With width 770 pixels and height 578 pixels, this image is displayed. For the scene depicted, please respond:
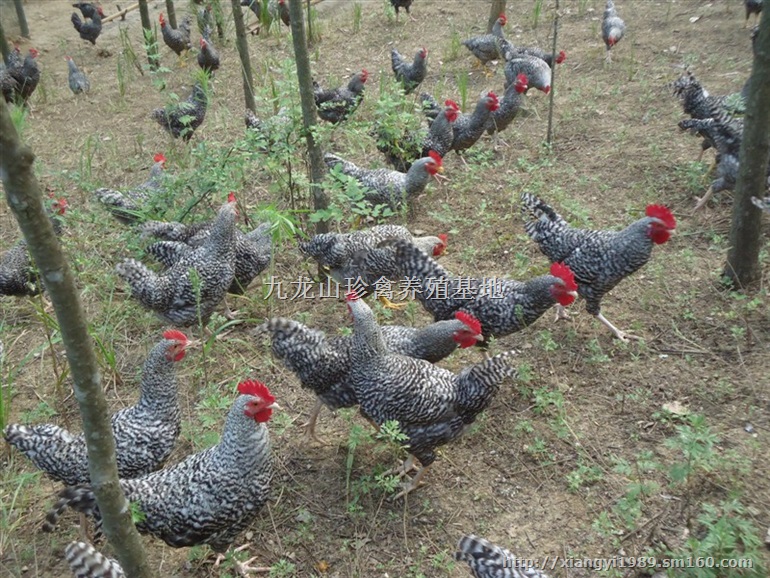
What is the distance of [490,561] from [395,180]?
464 centimetres

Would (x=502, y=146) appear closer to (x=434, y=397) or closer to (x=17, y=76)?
(x=434, y=397)

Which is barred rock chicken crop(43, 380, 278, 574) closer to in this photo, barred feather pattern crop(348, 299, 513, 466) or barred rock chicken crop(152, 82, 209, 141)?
barred feather pattern crop(348, 299, 513, 466)

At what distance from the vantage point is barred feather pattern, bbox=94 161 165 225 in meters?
6.22

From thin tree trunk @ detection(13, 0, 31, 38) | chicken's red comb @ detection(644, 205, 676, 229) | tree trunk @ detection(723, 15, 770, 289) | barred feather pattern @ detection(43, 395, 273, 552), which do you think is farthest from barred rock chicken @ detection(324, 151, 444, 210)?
thin tree trunk @ detection(13, 0, 31, 38)

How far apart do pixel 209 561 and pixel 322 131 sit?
3488mm

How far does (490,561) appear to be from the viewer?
2941 millimetres

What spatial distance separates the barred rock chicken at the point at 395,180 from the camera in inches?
266

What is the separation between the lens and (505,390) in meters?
4.84

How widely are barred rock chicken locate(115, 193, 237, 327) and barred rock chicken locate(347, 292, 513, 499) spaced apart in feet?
5.33

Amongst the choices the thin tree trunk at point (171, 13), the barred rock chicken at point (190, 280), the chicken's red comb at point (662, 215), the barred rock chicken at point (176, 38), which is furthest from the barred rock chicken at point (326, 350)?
the thin tree trunk at point (171, 13)

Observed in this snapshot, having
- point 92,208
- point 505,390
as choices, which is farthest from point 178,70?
point 505,390

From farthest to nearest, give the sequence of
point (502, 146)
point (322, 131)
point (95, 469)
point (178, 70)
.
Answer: point (178, 70), point (502, 146), point (322, 131), point (95, 469)

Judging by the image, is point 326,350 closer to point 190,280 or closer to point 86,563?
point 190,280

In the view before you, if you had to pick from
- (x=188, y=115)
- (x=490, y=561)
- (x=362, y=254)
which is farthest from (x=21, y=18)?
(x=490, y=561)
